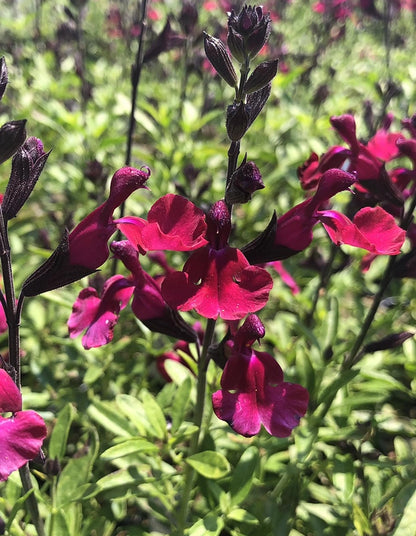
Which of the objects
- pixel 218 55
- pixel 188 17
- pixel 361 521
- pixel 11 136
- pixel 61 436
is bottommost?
pixel 361 521

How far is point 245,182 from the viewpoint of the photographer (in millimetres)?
955

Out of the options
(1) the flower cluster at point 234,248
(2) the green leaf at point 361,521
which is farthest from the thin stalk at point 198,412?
(2) the green leaf at point 361,521

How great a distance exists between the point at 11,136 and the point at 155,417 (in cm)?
88

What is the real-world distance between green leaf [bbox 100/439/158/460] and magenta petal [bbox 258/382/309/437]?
1.24 feet

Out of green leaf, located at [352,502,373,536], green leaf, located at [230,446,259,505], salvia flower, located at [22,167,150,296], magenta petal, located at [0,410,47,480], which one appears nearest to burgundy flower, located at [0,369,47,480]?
magenta petal, located at [0,410,47,480]

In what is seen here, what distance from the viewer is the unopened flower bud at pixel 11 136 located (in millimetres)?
824

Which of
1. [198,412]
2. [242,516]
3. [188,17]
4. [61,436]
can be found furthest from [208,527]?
[188,17]

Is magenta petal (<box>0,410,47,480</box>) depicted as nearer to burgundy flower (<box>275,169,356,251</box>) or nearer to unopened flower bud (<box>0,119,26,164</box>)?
unopened flower bud (<box>0,119,26,164</box>)

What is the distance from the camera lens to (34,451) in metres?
0.87

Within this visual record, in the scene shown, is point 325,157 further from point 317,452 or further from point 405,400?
point 405,400

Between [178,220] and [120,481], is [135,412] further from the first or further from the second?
[178,220]

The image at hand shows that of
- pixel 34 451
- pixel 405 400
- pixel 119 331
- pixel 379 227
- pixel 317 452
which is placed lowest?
pixel 405 400

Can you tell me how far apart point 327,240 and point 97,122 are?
1.47 metres

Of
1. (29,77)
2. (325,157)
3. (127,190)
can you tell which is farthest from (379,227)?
(29,77)
